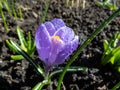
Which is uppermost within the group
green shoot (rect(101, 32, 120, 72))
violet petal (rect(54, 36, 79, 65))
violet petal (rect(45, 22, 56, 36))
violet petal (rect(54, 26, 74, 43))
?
violet petal (rect(45, 22, 56, 36))

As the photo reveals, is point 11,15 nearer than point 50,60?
No

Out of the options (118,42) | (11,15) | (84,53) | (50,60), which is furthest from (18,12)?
(50,60)

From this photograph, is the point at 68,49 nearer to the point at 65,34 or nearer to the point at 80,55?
the point at 65,34

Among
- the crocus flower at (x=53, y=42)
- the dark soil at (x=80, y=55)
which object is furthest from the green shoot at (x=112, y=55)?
the crocus flower at (x=53, y=42)

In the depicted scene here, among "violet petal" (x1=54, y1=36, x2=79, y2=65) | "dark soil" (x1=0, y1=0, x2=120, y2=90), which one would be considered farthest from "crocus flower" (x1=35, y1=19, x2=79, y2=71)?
"dark soil" (x1=0, y1=0, x2=120, y2=90)

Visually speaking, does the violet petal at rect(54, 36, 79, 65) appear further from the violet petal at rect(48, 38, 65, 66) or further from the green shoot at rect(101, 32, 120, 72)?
the green shoot at rect(101, 32, 120, 72)

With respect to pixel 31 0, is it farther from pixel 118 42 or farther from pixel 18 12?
pixel 118 42

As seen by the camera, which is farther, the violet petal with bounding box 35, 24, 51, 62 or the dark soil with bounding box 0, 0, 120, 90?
the dark soil with bounding box 0, 0, 120, 90

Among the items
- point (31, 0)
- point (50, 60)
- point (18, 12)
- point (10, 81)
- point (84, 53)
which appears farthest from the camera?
point (31, 0)
